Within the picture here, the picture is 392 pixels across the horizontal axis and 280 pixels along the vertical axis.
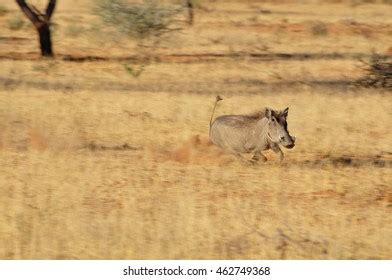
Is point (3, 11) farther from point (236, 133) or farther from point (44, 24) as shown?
point (236, 133)

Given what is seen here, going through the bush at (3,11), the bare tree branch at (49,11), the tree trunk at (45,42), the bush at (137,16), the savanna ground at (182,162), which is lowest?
the bush at (3,11)

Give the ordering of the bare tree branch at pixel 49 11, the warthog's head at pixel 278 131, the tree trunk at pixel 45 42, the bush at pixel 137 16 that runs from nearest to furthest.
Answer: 1. the warthog's head at pixel 278 131
2. the tree trunk at pixel 45 42
3. the bare tree branch at pixel 49 11
4. the bush at pixel 137 16

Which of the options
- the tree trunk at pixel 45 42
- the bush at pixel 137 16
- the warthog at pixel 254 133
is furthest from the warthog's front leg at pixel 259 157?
the bush at pixel 137 16

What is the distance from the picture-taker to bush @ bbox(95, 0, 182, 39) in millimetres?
21359

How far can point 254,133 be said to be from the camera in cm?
1020

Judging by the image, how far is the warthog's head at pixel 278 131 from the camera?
9.90 metres

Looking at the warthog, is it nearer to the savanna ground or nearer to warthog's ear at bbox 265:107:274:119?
warthog's ear at bbox 265:107:274:119

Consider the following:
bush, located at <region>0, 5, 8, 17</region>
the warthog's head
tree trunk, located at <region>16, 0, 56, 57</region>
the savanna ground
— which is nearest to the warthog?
the warthog's head

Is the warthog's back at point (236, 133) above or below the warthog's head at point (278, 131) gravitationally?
below

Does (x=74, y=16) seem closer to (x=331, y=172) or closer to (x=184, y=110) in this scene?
(x=184, y=110)

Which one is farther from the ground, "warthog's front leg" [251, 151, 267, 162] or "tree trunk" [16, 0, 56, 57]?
"warthog's front leg" [251, 151, 267, 162]

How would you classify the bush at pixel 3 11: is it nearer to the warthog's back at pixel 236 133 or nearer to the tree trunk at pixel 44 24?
the tree trunk at pixel 44 24

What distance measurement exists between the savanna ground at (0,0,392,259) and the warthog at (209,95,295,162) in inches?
6.0
